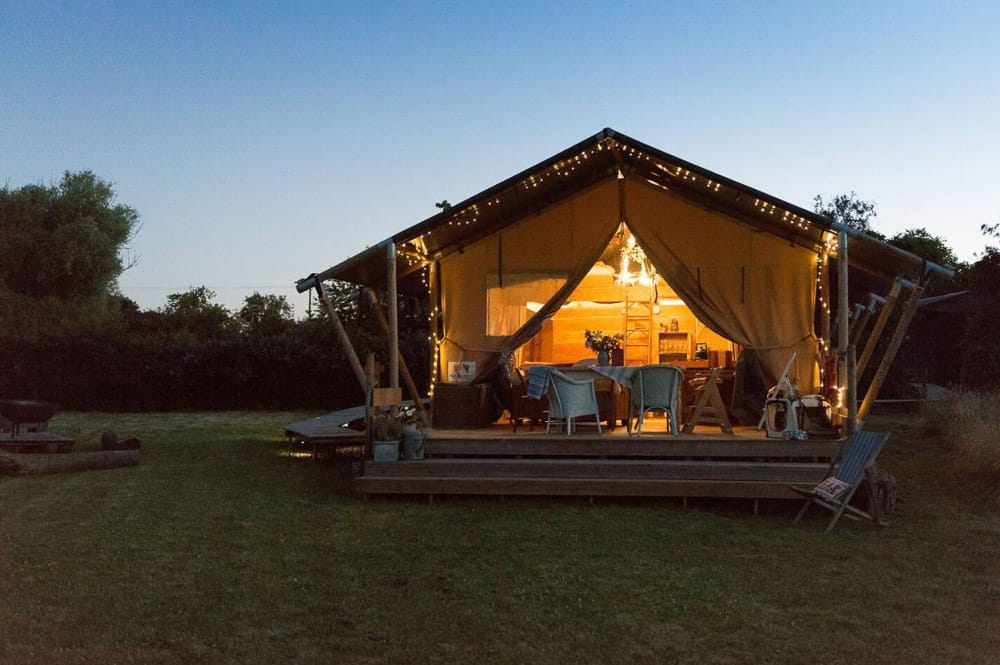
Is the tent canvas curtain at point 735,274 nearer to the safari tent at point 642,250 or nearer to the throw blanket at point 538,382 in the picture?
the safari tent at point 642,250

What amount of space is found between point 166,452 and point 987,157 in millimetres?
13621

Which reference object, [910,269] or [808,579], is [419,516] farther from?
[910,269]

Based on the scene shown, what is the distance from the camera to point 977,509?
7195 mm

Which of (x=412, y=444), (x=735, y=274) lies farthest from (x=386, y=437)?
(x=735, y=274)

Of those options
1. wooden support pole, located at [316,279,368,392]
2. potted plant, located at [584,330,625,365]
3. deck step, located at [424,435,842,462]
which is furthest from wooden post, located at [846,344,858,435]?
wooden support pole, located at [316,279,368,392]

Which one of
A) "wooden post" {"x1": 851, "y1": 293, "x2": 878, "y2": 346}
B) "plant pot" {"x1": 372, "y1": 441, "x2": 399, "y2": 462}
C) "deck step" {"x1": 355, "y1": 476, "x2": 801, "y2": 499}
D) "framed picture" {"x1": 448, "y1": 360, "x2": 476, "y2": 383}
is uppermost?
"wooden post" {"x1": 851, "y1": 293, "x2": 878, "y2": 346}

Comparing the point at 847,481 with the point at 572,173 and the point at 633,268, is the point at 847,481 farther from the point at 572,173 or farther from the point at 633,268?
the point at 633,268

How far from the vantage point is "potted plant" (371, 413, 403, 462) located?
25.4 ft

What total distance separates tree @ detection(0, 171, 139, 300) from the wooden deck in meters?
20.0

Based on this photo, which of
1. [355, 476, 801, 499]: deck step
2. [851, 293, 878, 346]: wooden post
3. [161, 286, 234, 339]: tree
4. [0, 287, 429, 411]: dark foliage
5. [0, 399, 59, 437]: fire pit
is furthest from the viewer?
[161, 286, 234, 339]: tree

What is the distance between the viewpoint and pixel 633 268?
37.8 ft

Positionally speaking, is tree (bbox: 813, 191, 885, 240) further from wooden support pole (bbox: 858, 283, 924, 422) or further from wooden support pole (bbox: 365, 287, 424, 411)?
wooden support pole (bbox: 365, 287, 424, 411)

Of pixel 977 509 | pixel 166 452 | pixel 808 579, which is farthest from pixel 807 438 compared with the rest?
pixel 166 452

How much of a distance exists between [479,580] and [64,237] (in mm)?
23229
